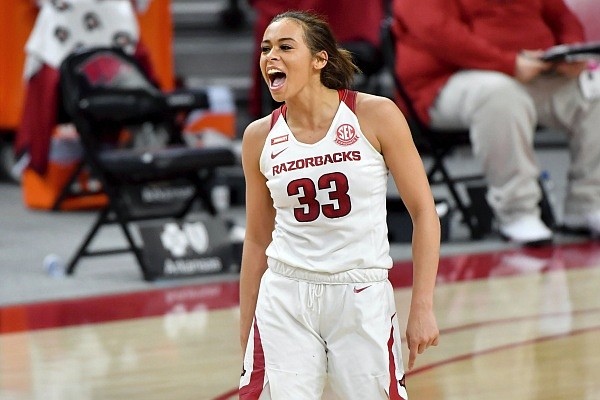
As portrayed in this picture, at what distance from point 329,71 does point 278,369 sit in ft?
1.93

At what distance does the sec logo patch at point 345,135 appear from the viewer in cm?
254

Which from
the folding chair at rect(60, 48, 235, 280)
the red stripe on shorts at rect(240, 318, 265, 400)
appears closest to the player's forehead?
the red stripe on shorts at rect(240, 318, 265, 400)

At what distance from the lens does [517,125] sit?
6289 millimetres

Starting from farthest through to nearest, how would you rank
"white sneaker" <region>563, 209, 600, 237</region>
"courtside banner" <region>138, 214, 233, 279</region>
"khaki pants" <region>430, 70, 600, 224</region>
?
1. "white sneaker" <region>563, 209, 600, 237</region>
2. "khaki pants" <region>430, 70, 600, 224</region>
3. "courtside banner" <region>138, 214, 233, 279</region>

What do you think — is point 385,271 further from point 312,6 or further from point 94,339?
point 312,6

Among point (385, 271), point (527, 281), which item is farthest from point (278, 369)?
point (527, 281)

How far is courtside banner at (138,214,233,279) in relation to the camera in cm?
580

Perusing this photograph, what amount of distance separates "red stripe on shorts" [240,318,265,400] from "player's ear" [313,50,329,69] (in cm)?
52

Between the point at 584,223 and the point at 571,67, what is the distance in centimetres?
82

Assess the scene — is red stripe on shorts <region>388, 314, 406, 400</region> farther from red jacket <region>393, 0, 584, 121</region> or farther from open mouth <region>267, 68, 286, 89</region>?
red jacket <region>393, 0, 584, 121</region>

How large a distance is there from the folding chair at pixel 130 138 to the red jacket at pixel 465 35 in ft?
3.78

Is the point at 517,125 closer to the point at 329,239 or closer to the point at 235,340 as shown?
the point at 235,340

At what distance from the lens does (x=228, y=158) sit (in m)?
5.96

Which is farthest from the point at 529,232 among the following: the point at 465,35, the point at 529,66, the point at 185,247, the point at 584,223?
the point at 185,247
